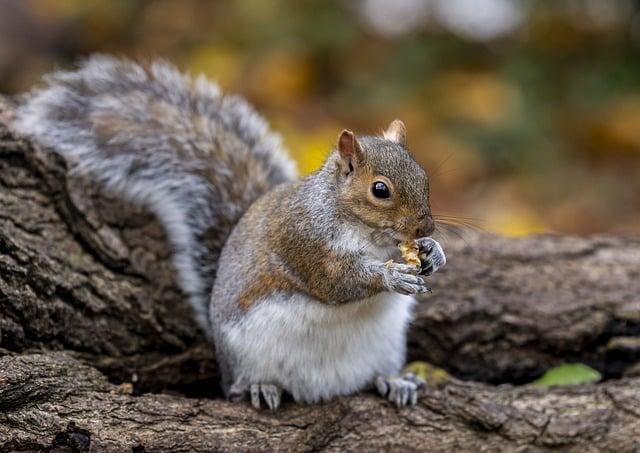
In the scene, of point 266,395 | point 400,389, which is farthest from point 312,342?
point 400,389

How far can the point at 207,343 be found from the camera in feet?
9.00

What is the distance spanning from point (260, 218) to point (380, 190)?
0.48m

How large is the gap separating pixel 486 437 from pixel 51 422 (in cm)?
121

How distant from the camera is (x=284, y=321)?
2.39 m

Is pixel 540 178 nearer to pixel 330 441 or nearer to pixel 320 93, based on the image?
pixel 320 93

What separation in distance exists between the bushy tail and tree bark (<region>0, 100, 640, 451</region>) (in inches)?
2.7

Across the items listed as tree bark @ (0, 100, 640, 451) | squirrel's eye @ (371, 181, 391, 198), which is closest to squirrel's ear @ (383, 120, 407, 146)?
squirrel's eye @ (371, 181, 391, 198)

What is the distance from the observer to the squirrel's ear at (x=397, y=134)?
2568mm

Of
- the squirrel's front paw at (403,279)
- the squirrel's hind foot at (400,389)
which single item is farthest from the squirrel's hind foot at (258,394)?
the squirrel's front paw at (403,279)

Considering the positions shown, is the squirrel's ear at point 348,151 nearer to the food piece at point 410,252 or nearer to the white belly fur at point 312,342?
the food piece at point 410,252

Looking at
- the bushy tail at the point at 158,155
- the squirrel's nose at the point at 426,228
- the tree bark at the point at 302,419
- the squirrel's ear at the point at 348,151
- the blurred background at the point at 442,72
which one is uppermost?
the blurred background at the point at 442,72

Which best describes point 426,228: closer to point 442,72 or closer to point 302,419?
point 302,419

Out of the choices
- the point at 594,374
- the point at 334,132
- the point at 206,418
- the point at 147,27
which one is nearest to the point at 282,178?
the point at 206,418

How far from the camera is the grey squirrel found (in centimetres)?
232
